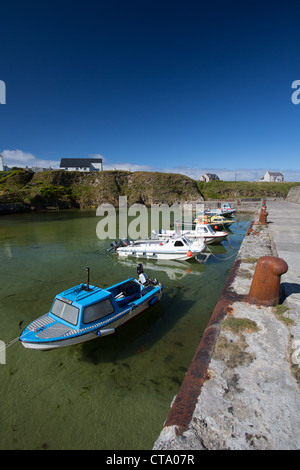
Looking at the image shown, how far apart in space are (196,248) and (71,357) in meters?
12.8

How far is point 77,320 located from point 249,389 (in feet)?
18.1

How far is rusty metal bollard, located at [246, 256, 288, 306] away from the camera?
5989 mm

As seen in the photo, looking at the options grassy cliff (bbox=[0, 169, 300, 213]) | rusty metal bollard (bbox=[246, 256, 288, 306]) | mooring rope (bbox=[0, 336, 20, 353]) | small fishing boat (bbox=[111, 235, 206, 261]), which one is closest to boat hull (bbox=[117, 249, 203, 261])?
Result: small fishing boat (bbox=[111, 235, 206, 261])

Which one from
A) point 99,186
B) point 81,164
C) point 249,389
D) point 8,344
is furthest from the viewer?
point 81,164

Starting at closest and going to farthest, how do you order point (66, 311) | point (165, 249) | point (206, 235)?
point (66, 311), point (165, 249), point (206, 235)

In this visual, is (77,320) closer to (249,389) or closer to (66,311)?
(66,311)

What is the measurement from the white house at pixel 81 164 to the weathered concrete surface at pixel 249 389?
10893 cm

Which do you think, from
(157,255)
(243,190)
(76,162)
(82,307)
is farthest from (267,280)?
(76,162)

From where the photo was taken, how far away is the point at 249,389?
12.9 feet

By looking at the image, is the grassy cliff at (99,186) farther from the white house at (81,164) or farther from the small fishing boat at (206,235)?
the small fishing boat at (206,235)

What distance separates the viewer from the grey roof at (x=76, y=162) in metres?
103

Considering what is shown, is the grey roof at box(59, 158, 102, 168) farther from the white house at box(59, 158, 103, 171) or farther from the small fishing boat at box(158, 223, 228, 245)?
the small fishing boat at box(158, 223, 228, 245)
